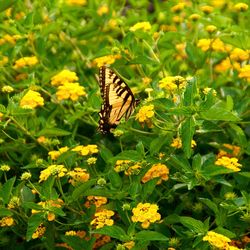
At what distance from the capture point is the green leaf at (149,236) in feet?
6.97

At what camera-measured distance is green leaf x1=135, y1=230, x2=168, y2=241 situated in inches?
83.6

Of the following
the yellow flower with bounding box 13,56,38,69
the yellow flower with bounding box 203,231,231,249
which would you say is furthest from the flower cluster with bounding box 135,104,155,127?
the yellow flower with bounding box 13,56,38,69

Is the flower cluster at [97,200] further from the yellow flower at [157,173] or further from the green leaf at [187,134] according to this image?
the green leaf at [187,134]

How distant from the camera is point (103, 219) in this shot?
227cm

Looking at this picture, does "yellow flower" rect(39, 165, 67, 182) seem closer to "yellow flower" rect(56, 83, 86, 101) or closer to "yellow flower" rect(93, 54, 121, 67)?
"yellow flower" rect(56, 83, 86, 101)

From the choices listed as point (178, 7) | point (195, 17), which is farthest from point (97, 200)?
point (178, 7)

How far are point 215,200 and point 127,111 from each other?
0.51 metres

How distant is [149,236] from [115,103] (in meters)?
0.65

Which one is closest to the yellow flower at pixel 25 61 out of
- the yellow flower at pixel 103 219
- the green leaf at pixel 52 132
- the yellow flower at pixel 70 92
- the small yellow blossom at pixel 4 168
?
the yellow flower at pixel 70 92

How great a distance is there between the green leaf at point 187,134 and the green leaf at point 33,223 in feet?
1.78

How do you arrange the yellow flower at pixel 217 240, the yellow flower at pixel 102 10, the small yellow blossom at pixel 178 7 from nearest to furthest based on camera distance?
1. the yellow flower at pixel 217 240
2. the small yellow blossom at pixel 178 7
3. the yellow flower at pixel 102 10

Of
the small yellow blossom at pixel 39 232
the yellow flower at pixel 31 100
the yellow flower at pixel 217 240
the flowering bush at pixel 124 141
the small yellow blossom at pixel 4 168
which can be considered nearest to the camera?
the yellow flower at pixel 217 240

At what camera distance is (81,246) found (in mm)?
2312

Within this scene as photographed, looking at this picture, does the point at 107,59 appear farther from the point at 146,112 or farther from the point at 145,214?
the point at 145,214
